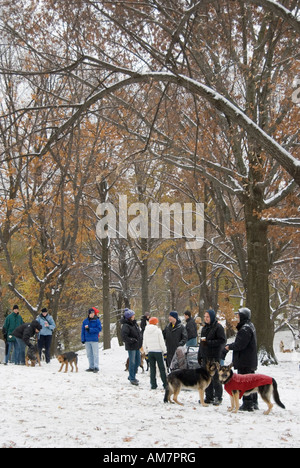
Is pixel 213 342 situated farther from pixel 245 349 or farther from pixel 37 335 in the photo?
pixel 37 335

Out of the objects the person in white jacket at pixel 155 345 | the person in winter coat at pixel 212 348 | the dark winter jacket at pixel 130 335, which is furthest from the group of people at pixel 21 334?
the person in winter coat at pixel 212 348

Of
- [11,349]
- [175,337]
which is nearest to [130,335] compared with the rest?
[175,337]

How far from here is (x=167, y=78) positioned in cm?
685

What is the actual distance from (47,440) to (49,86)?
1428cm

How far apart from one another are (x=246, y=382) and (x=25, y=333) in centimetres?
843

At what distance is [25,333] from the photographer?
551 inches

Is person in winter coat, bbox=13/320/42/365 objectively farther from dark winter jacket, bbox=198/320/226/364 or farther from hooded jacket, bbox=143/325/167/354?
dark winter jacket, bbox=198/320/226/364

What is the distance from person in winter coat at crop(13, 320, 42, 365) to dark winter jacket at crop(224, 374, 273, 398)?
8089mm

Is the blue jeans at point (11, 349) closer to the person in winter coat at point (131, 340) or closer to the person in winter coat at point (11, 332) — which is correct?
the person in winter coat at point (11, 332)

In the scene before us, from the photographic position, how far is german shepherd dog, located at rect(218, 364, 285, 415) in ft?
24.3

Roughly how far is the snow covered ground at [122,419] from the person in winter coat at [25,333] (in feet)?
9.38

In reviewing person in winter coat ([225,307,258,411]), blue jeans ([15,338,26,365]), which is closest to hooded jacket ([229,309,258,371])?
person in winter coat ([225,307,258,411])

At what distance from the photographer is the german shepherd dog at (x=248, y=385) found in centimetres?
741

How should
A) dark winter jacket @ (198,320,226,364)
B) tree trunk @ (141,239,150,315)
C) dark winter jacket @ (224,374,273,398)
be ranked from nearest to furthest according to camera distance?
1. dark winter jacket @ (224,374,273,398)
2. dark winter jacket @ (198,320,226,364)
3. tree trunk @ (141,239,150,315)
